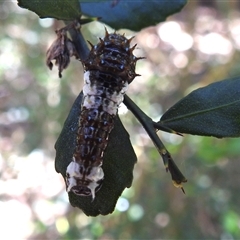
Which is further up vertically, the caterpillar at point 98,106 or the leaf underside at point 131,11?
the leaf underside at point 131,11

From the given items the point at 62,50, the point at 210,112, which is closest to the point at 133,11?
the point at 62,50

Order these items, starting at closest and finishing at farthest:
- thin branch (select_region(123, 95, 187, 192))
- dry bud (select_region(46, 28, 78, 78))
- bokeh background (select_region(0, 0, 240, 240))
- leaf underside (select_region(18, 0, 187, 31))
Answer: thin branch (select_region(123, 95, 187, 192)) < dry bud (select_region(46, 28, 78, 78)) < leaf underside (select_region(18, 0, 187, 31)) < bokeh background (select_region(0, 0, 240, 240))

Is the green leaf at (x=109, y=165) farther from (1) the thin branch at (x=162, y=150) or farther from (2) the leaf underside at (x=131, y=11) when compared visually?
(2) the leaf underside at (x=131, y=11)

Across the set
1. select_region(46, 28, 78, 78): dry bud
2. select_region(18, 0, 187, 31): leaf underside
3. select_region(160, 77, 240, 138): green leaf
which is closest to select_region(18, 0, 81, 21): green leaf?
select_region(46, 28, 78, 78): dry bud

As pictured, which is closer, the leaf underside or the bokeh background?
the leaf underside

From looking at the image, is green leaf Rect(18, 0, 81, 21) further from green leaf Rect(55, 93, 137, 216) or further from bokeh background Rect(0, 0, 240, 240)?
bokeh background Rect(0, 0, 240, 240)

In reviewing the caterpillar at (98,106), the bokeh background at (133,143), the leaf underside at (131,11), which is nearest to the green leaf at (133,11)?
the leaf underside at (131,11)
